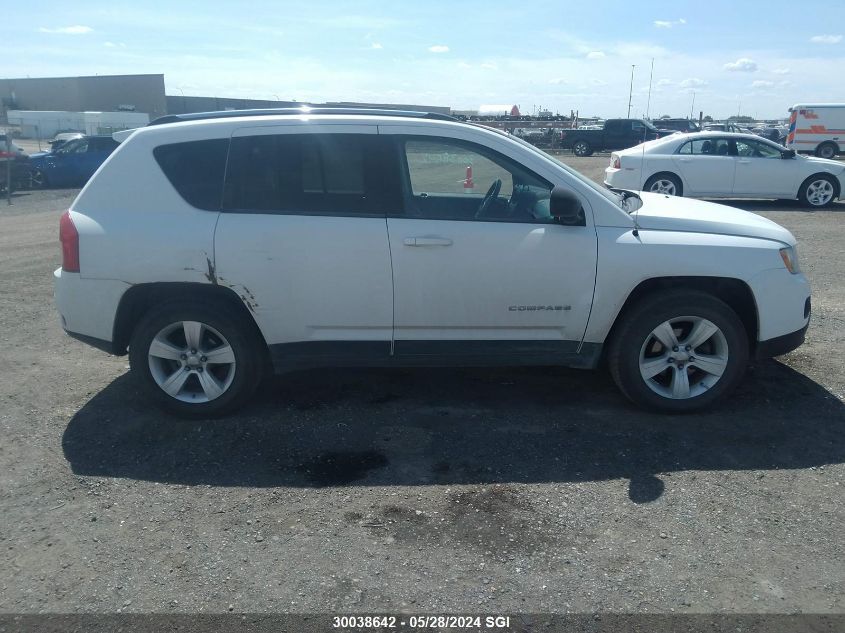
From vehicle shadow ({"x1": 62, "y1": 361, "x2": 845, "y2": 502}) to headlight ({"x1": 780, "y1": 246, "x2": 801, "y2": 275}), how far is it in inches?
37.0

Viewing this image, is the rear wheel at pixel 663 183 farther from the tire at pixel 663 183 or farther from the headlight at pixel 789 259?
the headlight at pixel 789 259

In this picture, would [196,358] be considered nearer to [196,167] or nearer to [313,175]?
[196,167]

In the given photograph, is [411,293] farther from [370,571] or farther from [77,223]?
[77,223]

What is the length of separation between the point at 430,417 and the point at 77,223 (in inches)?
103

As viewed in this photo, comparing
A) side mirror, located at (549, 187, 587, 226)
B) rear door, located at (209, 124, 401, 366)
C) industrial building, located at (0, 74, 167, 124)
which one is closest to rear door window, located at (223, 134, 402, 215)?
rear door, located at (209, 124, 401, 366)

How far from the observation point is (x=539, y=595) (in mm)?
3033

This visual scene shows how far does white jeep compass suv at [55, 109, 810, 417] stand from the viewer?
14.7ft

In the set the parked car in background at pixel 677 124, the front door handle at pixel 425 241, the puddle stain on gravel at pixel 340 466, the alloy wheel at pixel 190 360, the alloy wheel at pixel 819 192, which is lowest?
the puddle stain on gravel at pixel 340 466

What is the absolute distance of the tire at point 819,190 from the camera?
49.7 ft

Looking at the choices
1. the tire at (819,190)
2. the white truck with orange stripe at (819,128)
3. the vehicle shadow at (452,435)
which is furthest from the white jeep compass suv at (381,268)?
the white truck with orange stripe at (819,128)

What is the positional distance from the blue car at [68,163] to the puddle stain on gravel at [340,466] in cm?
2053

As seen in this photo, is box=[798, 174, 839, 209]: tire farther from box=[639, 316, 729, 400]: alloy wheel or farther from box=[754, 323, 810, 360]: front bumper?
box=[639, 316, 729, 400]: alloy wheel

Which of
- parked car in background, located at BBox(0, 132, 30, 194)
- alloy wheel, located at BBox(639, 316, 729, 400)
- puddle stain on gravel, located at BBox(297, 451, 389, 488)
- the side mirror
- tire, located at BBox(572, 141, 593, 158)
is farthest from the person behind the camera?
tire, located at BBox(572, 141, 593, 158)

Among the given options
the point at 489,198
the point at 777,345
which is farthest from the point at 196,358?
the point at 777,345
